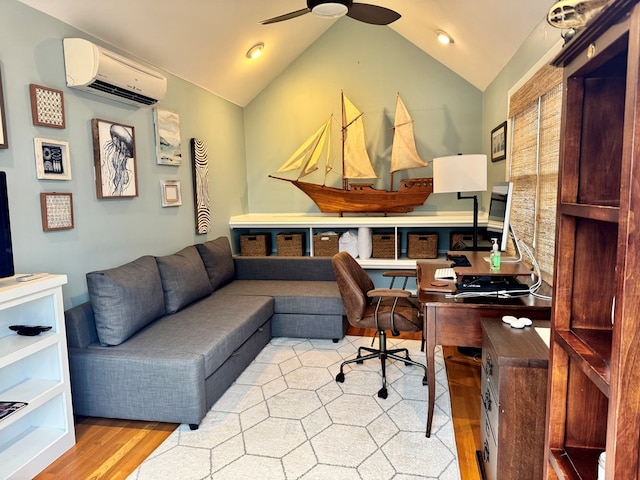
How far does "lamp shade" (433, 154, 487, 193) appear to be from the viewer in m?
2.93

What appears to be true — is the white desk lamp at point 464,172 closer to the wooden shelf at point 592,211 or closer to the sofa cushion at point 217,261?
the wooden shelf at point 592,211

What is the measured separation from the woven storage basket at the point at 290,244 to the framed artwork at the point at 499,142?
211 cm

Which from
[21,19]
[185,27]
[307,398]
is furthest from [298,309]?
[21,19]

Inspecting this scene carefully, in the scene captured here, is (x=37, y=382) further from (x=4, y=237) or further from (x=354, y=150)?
(x=354, y=150)

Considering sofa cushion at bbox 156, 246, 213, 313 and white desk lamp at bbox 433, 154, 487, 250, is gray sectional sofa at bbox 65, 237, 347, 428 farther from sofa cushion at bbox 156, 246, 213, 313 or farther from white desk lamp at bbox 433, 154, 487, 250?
white desk lamp at bbox 433, 154, 487, 250

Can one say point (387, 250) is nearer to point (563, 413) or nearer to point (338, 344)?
point (338, 344)

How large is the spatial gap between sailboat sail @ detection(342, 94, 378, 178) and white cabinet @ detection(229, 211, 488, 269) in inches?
19.5

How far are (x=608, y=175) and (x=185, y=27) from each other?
3038 mm

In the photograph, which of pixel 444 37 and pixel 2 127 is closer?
pixel 2 127

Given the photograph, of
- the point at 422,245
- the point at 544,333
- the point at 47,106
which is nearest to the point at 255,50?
the point at 47,106

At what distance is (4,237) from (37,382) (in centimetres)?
76

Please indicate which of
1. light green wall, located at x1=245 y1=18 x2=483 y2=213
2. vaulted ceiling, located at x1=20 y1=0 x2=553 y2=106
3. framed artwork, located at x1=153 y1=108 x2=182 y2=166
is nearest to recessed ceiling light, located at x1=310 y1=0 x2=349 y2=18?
vaulted ceiling, located at x1=20 y1=0 x2=553 y2=106

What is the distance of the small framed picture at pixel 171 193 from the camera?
3.46 metres

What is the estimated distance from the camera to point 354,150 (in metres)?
4.55
